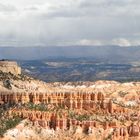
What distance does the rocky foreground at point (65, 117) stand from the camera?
151500 millimetres

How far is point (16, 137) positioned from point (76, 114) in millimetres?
17055

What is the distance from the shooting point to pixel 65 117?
511ft

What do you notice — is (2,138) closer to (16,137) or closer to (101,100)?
(16,137)

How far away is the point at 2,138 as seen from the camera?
148625 millimetres

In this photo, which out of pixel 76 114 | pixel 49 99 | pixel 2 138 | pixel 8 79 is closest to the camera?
pixel 2 138

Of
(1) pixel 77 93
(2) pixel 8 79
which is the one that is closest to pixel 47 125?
(1) pixel 77 93

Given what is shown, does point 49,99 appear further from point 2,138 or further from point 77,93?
point 2,138

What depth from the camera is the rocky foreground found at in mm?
151500

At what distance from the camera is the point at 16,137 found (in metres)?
150

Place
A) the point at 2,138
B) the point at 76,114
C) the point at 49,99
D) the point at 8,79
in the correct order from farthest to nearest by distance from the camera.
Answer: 1. the point at 8,79
2. the point at 49,99
3. the point at 76,114
4. the point at 2,138

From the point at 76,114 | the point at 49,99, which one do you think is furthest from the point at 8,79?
the point at 76,114

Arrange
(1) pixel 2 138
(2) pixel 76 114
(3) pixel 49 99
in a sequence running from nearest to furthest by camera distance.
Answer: (1) pixel 2 138 < (2) pixel 76 114 < (3) pixel 49 99

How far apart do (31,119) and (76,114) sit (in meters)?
11.2

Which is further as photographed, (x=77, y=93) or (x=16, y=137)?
(x=77, y=93)
